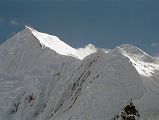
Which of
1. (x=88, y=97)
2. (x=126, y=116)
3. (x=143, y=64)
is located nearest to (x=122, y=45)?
(x=143, y=64)

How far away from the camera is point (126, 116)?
78812 mm

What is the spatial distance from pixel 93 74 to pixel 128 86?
27.9 m

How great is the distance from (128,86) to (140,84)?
5.67m

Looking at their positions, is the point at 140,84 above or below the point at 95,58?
below

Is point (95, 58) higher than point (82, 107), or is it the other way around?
point (95, 58)

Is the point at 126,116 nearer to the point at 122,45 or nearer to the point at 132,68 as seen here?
the point at 132,68

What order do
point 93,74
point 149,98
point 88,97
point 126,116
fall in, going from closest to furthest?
point 126,116, point 149,98, point 88,97, point 93,74

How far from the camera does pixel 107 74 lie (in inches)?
6407

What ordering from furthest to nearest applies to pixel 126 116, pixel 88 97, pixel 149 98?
pixel 88 97, pixel 149 98, pixel 126 116

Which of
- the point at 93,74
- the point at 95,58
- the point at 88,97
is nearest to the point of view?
the point at 88,97

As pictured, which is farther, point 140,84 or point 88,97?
point 88,97

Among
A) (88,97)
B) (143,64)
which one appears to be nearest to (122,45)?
(143,64)

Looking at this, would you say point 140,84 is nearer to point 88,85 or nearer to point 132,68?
point 132,68

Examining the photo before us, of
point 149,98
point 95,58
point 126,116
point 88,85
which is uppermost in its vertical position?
point 95,58
